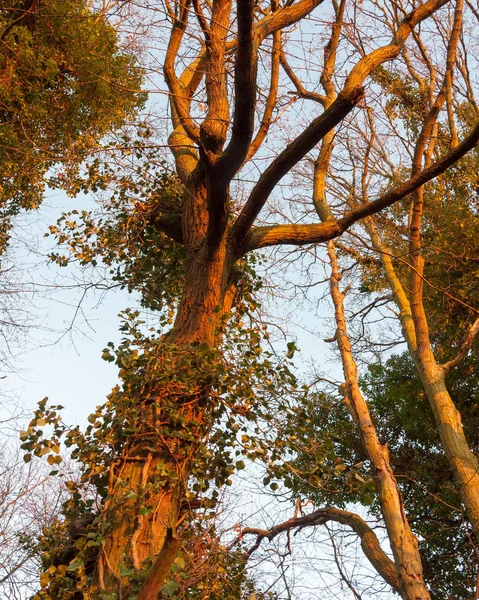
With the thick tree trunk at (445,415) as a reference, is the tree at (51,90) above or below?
above

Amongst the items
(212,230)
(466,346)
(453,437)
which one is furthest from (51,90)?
(453,437)

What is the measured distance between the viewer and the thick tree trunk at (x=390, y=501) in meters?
4.83

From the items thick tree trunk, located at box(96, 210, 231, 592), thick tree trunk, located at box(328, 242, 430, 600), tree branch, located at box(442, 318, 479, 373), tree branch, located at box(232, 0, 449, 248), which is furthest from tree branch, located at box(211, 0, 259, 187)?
tree branch, located at box(442, 318, 479, 373)

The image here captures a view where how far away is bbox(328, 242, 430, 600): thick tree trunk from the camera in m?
4.83

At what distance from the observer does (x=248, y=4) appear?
111 inches

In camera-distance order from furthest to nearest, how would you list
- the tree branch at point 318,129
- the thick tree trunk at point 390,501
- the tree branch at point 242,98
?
the thick tree trunk at point 390,501 → the tree branch at point 318,129 → the tree branch at point 242,98

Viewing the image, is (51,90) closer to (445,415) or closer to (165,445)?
(165,445)

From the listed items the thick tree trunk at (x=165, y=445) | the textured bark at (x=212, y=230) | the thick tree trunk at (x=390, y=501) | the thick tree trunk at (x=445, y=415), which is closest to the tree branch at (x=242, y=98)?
the textured bark at (x=212, y=230)

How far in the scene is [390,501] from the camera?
532 cm

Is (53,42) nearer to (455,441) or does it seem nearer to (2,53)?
(2,53)

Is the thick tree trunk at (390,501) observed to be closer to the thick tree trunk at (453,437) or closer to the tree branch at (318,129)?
the thick tree trunk at (453,437)

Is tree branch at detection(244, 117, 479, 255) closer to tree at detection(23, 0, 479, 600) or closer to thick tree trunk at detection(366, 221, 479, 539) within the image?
tree at detection(23, 0, 479, 600)

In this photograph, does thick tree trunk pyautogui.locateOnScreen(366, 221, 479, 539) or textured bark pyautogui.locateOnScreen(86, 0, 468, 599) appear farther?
thick tree trunk pyautogui.locateOnScreen(366, 221, 479, 539)

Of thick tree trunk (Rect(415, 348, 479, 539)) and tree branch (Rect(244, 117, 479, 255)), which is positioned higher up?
tree branch (Rect(244, 117, 479, 255))
